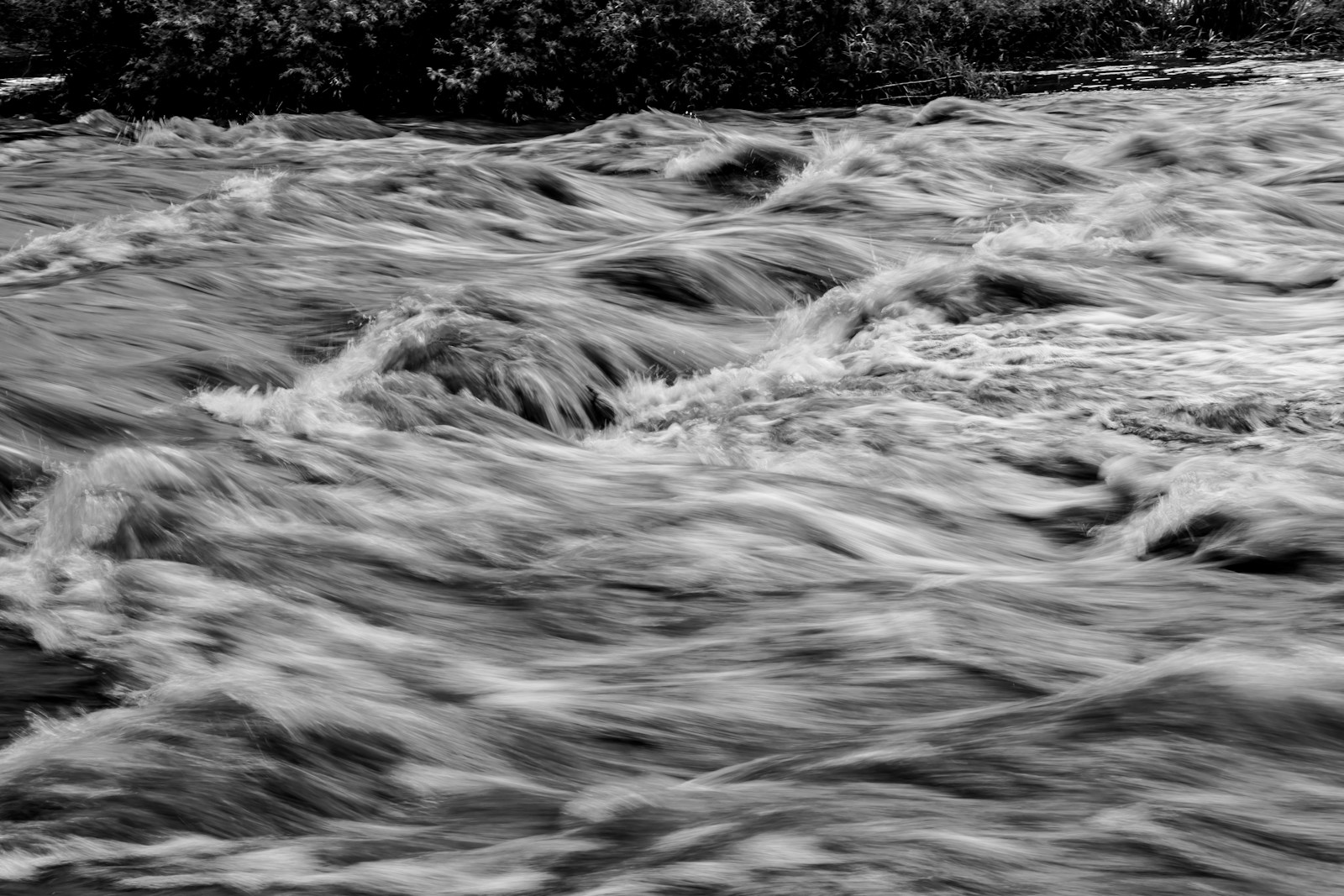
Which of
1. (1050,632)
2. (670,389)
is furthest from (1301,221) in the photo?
(1050,632)

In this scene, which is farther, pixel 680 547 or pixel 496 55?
pixel 496 55

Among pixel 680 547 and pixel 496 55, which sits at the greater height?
pixel 496 55

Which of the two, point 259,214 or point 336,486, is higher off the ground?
point 259,214

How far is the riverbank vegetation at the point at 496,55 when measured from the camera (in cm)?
1129

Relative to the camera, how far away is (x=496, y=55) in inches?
443

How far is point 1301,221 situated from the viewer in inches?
263

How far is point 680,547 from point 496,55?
28.3ft

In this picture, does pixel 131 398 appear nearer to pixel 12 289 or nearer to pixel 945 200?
pixel 12 289

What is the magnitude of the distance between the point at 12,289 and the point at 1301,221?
20.5ft

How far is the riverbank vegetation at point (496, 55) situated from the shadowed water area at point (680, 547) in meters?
4.29

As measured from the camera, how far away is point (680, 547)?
11.7 feet

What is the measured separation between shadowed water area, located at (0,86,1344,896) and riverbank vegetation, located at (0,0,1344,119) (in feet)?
14.1

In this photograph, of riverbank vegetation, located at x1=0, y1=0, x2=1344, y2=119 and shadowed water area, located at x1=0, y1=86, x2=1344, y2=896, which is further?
riverbank vegetation, located at x1=0, y1=0, x2=1344, y2=119

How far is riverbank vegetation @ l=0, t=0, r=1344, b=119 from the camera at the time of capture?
1129cm
